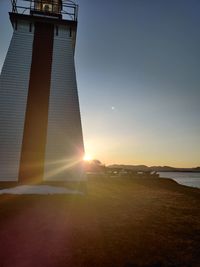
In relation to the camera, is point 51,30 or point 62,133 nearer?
point 62,133

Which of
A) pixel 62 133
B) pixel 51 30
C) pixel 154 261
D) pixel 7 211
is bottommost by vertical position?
pixel 154 261

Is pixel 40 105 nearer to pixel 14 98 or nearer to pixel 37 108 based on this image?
pixel 37 108

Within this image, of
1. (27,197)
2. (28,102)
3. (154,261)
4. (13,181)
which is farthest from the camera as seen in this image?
(28,102)

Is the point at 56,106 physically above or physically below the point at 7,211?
above

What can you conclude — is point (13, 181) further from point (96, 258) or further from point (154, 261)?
point (154, 261)

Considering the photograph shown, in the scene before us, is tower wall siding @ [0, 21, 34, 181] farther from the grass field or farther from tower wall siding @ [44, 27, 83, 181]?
the grass field

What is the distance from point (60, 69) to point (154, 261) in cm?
1113

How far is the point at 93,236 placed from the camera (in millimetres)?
6219

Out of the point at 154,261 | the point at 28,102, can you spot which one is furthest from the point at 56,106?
the point at 154,261

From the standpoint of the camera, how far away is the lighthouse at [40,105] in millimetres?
12047

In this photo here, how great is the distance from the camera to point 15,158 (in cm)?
1193

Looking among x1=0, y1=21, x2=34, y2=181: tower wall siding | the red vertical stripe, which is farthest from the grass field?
x1=0, y1=21, x2=34, y2=181: tower wall siding

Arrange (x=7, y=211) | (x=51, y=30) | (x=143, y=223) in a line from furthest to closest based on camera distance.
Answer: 1. (x=51, y=30)
2. (x=7, y=211)
3. (x=143, y=223)

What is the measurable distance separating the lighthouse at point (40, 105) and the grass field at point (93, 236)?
2.59 metres
